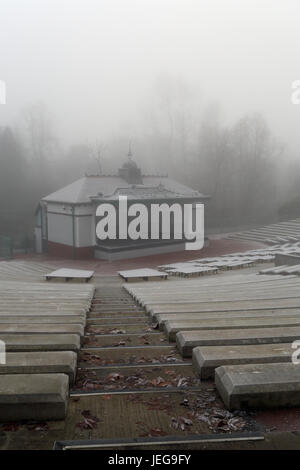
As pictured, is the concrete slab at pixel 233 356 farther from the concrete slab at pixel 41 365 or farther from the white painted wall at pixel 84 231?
the white painted wall at pixel 84 231

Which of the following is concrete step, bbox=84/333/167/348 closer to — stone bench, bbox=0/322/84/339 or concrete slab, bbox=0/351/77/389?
stone bench, bbox=0/322/84/339

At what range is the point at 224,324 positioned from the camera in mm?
4949

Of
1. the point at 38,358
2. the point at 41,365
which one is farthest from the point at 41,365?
the point at 38,358

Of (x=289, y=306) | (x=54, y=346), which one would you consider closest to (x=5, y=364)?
(x=54, y=346)

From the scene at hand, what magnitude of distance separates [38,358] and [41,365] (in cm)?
17

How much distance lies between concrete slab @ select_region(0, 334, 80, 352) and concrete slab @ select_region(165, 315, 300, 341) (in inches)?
45.9

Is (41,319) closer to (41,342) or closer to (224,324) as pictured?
(41,342)

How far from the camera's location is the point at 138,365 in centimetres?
380

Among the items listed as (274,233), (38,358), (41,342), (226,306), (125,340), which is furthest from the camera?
(274,233)

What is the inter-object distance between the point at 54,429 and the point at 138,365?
132 centimetres
